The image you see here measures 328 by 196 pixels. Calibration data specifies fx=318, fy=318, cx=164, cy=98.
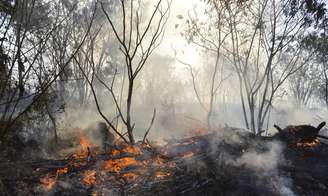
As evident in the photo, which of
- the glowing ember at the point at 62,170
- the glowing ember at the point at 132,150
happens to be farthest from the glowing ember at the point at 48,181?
the glowing ember at the point at 132,150

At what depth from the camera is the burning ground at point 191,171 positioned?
6961mm

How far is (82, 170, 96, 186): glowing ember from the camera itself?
7262 mm

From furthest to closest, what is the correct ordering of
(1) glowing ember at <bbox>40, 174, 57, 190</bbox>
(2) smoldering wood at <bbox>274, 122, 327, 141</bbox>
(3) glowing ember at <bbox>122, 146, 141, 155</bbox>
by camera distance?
(2) smoldering wood at <bbox>274, 122, 327, 141</bbox> → (3) glowing ember at <bbox>122, 146, 141, 155</bbox> → (1) glowing ember at <bbox>40, 174, 57, 190</bbox>

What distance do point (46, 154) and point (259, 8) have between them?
1148cm

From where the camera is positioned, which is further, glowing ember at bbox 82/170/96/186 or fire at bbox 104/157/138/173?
fire at bbox 104/157/138/173

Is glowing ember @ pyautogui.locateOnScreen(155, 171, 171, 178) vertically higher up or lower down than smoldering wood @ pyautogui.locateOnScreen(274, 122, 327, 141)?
lower down

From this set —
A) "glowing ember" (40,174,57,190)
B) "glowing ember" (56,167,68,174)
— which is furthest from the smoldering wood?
"glowing ember" (40,174,57,190)

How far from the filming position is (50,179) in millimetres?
7145

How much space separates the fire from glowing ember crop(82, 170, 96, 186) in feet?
1.27

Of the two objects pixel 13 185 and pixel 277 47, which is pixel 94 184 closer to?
pixel 13 185

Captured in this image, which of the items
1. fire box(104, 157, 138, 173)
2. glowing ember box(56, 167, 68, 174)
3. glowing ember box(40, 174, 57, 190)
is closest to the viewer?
glowing ember box(40, 174, 57, 190)

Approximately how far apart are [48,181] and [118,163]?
1752 mm

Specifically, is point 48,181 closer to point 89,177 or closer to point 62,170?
point 62,170

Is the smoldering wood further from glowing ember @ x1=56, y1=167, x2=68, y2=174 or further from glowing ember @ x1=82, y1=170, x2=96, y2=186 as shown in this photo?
glowing ember @ x1=56, y1=167, x2=68, y2=174
